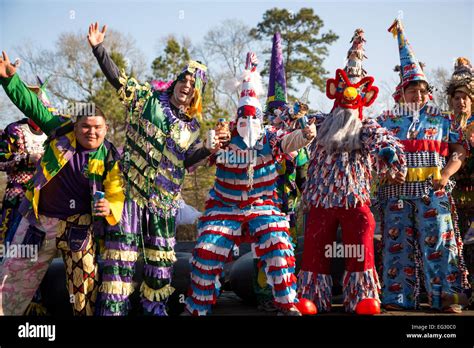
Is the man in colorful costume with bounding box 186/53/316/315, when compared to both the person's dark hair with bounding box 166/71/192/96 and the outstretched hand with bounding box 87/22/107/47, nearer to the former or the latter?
the person's dark hair with bounding box 166/71/192/96

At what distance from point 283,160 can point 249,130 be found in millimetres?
881

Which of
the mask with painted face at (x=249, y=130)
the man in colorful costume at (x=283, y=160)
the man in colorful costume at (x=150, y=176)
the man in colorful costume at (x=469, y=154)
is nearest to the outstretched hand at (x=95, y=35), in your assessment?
the man in colorful costume at (x=150, y=176)

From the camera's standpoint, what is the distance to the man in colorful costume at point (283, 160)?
503 cm

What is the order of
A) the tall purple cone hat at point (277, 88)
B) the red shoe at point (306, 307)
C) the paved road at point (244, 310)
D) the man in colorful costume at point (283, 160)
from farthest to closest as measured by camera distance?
the tall purple cone hat at point (277, 88), the man in colorful costume at point (283, 160), the paved road at point (244, 310), the red shoe at point (306, 307)

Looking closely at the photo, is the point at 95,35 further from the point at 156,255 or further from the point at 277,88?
the point at 277,88

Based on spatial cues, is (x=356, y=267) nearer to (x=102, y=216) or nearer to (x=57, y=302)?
(x=102, y=216)

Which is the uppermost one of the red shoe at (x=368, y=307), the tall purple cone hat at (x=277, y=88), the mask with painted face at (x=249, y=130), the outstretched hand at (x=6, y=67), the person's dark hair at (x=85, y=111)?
the tall purple cone hat at (x=277, y=88)

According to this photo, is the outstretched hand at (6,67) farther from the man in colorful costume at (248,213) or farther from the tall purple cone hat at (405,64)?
the tall purple cone hat at (405,64)

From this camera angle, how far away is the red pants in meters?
4.59

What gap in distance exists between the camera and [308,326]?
3.71 meters

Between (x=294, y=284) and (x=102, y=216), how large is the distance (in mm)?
1523

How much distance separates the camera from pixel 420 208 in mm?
4938

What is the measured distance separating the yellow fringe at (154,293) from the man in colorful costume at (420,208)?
190 cm
